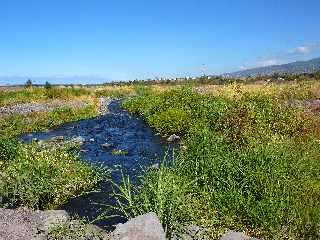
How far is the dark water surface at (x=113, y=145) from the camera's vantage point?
14758 mm

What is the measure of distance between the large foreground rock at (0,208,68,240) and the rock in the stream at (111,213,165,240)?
2.09 m

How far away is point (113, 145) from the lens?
25.0 meters

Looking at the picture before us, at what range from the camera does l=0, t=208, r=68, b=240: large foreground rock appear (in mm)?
10758

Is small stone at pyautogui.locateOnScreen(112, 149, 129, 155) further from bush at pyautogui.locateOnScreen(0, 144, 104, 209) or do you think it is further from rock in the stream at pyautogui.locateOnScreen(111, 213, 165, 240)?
rock in the stream at pyautogui.locateOnScreen(111, 213, 165, 240)

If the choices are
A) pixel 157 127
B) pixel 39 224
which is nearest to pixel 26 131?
pixel 157 127

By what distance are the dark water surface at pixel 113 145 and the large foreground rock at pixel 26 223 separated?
4.31 feet

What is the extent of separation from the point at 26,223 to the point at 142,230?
12.0 ft

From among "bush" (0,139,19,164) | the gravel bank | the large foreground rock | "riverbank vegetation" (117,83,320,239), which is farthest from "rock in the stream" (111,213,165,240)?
the gravel bank

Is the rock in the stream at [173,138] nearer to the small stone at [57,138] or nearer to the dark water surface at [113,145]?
the dark water surface at [113,145]

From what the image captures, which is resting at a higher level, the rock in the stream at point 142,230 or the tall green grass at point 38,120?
the rock in the stream at point 142,230

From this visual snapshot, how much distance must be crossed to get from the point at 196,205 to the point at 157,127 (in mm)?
18152

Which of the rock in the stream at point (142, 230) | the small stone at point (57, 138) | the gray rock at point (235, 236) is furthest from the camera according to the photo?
the small stone at point (57, 138)

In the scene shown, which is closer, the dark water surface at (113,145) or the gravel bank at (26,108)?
the dark water surface at (113,145)

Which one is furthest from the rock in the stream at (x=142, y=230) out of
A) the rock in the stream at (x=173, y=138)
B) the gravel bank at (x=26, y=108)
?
the gravel bank at (x=26, y=108)
